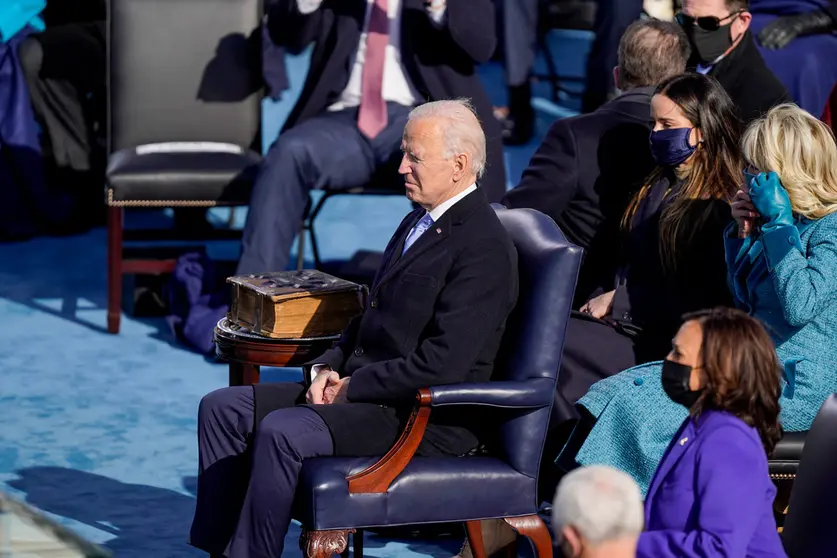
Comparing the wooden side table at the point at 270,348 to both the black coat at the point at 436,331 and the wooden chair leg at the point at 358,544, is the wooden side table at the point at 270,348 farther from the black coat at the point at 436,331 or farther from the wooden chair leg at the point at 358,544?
the wooden chair leg at the point at 358,544

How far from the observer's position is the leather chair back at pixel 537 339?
3.21m

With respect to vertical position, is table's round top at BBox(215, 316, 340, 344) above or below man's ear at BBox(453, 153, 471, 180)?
below

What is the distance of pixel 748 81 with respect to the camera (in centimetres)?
479

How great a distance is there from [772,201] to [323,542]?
4.30ft

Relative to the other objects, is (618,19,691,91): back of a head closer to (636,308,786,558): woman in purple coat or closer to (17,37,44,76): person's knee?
(636,308,786,558): woman in purple coat

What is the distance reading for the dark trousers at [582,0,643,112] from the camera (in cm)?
787

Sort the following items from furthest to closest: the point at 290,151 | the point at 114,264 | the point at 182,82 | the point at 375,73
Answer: the point at 182,82 → the point at 114,264 → the point at 375,73 → the point at 290,151

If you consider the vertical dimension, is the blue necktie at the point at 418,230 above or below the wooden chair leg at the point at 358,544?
above

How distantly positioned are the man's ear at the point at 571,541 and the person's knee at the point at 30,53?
556cm

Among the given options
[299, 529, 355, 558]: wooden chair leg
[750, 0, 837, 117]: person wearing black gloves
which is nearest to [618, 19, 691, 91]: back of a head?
[299, 529, 355, 558]: wooden chair leg

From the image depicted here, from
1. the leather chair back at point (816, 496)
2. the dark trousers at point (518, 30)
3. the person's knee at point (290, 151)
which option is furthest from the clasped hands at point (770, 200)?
the dark trousers at point (518, 30)

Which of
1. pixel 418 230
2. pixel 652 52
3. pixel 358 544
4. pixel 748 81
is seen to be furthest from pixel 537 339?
pixel 748 81

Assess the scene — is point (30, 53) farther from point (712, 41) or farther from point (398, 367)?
point (398, 367)

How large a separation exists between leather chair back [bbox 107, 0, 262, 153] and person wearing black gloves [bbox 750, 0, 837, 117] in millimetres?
2358
